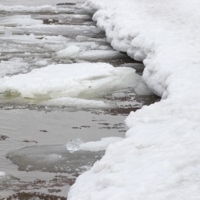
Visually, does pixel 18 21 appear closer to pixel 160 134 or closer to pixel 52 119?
pixel 52 119

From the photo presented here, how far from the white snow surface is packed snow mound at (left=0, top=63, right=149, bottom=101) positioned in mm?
526

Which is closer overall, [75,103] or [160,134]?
[160,134]

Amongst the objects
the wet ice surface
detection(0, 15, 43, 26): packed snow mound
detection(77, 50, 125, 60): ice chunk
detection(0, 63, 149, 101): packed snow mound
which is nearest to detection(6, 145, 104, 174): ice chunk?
the wet ice surface

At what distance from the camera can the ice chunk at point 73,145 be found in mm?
5734

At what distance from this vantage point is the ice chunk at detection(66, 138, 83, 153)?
18.8ft

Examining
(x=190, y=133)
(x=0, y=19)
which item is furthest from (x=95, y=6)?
(x=190, y=133)

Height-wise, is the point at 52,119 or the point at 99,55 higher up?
the point at 99,55

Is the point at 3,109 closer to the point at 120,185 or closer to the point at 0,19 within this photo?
the point at 120,185

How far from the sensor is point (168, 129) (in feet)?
16.5

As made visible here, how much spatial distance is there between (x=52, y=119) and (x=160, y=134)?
2.40 metres

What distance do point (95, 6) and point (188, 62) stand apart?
10.1 meters

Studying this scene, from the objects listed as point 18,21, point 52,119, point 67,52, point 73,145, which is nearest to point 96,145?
point 73,145

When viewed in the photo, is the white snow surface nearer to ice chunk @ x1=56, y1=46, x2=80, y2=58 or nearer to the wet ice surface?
the wet ice surface

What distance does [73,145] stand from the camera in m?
5.80
